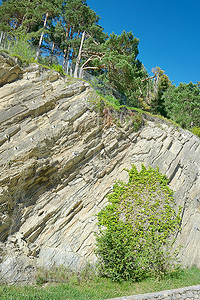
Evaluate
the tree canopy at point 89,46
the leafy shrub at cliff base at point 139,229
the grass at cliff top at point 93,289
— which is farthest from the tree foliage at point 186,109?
the grass at cliff top at point 93,289

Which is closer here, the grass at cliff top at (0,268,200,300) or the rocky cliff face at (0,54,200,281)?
the grass at cliff top at (0,268,200,300)

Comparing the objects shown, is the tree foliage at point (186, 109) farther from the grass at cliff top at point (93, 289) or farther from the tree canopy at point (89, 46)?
the grass at cliff top at point (93, 289)

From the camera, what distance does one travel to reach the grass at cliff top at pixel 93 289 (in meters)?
5.73

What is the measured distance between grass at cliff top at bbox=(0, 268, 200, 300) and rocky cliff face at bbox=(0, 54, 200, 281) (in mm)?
1144

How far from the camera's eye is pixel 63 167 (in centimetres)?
980

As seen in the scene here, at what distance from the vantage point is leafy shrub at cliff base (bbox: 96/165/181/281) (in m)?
7.76

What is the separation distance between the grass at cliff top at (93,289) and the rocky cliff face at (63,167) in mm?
1144

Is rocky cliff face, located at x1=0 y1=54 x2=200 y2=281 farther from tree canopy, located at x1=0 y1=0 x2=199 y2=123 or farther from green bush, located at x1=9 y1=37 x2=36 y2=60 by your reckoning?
tree canopy, located at x1=0 y1=0 x2=199 y2=123

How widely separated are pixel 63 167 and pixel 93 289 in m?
4.98

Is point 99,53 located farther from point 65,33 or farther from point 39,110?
point 39,110

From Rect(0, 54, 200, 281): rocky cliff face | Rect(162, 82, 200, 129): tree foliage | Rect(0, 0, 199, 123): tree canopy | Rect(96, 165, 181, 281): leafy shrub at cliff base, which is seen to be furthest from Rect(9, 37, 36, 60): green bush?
Rect(162, 82, 200, 129): tree foliage

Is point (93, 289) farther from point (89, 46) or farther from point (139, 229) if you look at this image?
point (89, 46)

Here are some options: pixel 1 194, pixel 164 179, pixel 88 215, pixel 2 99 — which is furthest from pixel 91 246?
pixel 2 99

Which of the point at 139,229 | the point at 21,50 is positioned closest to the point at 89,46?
the point at 21,50
